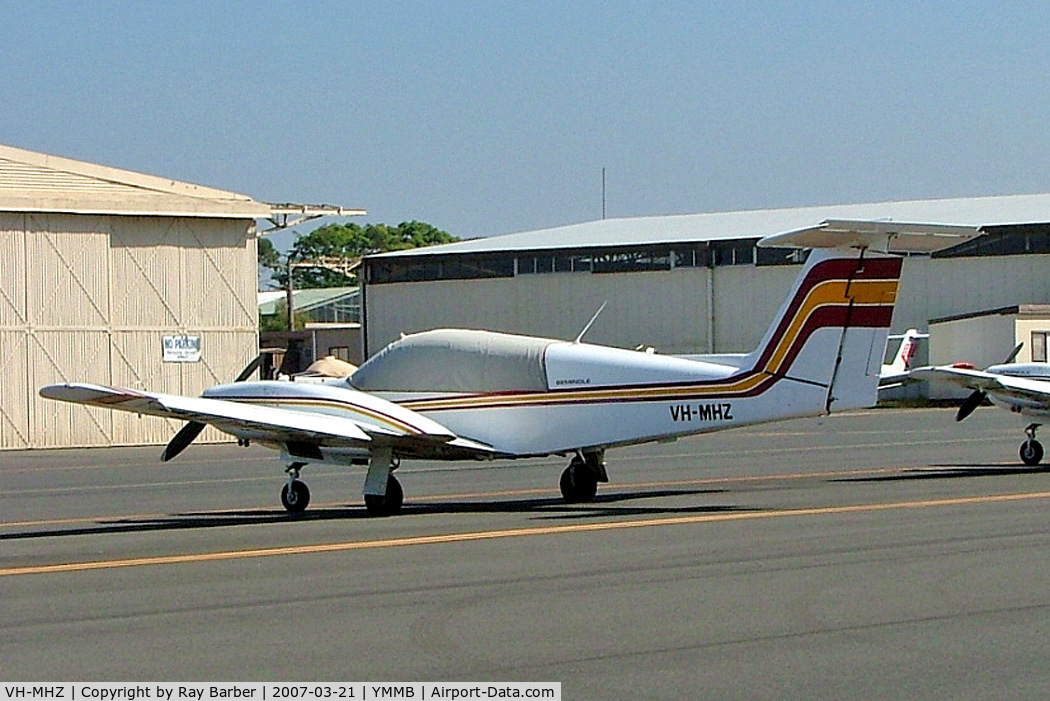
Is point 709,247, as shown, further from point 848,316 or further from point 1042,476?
point 848,316

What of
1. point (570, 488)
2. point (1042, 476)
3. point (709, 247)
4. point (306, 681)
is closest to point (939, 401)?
point (709, 247)

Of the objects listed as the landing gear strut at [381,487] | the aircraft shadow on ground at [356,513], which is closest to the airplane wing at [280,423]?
the landing gear strut at [381,487]

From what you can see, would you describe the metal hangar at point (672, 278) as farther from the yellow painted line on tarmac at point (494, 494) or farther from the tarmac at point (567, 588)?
the tarmac at point (567, 588)

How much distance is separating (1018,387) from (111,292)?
2554 centimetres

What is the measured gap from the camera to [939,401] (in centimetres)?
5603

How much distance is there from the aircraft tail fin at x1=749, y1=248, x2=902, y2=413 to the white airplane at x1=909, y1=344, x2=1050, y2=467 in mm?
7513

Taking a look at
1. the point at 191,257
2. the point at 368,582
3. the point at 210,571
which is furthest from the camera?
the point at 191,257

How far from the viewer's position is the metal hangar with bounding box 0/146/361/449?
1581 inches

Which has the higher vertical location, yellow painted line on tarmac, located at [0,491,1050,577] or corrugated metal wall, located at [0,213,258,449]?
corrugated metal wall, located at [0,213,258,449]

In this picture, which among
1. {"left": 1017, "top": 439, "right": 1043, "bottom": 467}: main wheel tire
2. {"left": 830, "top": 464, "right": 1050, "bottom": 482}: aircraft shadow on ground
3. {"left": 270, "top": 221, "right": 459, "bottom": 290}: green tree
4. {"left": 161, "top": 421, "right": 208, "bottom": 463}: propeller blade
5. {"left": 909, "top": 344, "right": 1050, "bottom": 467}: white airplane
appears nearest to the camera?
{"left": 161, "top": 421, "right": 208, "bottom": 463}: propeller blade

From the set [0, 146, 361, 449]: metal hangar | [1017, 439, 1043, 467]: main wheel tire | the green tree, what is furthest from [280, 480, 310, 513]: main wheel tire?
the green tree

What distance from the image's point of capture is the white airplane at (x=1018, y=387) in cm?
2409

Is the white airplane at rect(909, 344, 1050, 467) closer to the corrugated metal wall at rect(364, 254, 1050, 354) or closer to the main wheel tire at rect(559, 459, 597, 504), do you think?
the main wheel tire at rect(559, 459, 597, 504)

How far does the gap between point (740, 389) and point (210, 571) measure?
271 inches
